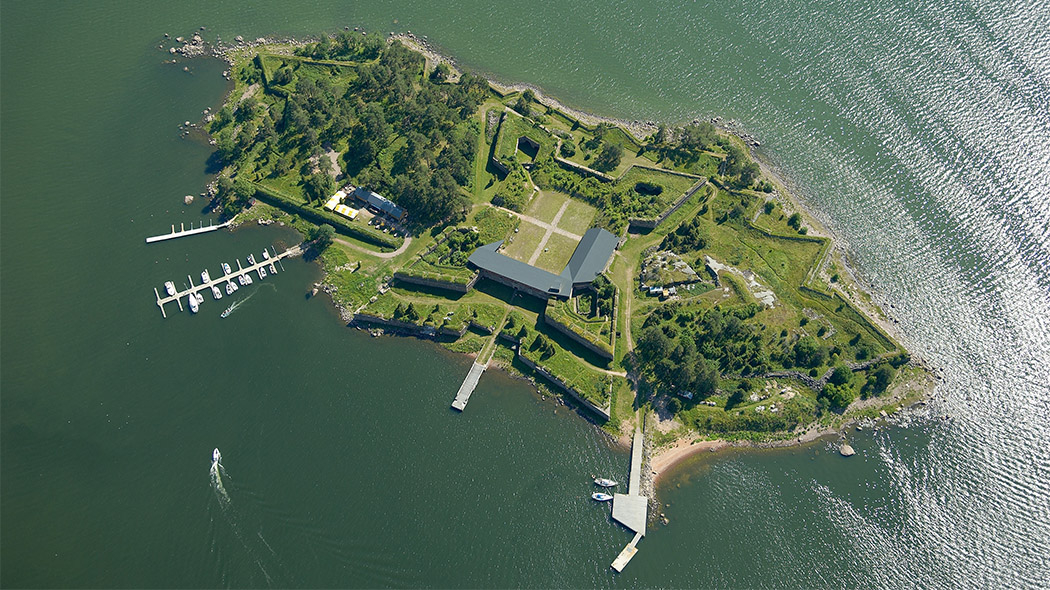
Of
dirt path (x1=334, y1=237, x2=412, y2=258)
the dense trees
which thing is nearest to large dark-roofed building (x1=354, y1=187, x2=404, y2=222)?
dirt path (x1=334, y1=237, x2=412, y2=258)

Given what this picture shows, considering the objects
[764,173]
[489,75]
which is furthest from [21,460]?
[764,173]

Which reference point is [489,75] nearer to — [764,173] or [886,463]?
[764,173]

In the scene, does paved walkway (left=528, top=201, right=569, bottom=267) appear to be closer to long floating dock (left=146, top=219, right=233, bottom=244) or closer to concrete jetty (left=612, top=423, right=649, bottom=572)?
concrete jetty (left=612, top=423, right=649, bottom=572)

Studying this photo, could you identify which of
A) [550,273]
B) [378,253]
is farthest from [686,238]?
[378,253]

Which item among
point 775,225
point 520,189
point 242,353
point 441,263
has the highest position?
point 775,225

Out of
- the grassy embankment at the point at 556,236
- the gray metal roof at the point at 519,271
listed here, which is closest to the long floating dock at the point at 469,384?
the grassy embankment at the point at 556,236

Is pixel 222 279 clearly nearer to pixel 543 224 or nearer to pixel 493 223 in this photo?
pixel 493 223
